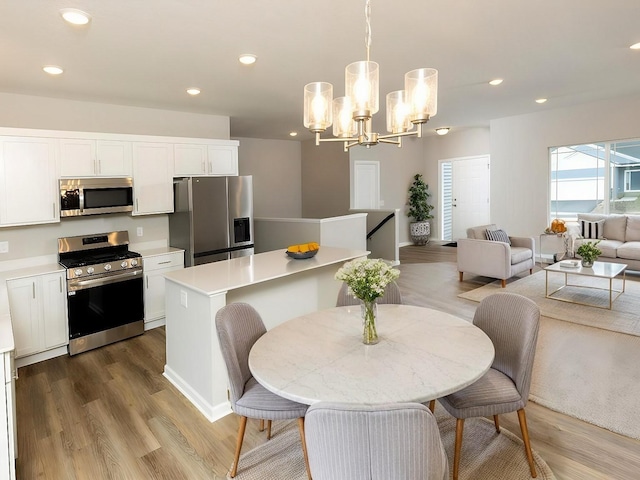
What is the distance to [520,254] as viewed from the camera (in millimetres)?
5660

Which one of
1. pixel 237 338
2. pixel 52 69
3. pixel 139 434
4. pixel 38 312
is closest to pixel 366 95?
pixel 237 338

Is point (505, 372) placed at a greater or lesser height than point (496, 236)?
lesser

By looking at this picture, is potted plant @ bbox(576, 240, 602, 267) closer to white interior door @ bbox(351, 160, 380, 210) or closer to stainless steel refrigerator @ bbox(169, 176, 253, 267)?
stainless steel refrigerator @ bbox(169, 176, 253, 267)

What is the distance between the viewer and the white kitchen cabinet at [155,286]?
416 cm

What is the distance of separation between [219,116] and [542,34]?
4.18 metres

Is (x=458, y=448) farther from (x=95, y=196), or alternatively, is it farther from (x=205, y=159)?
(x=205, y=159)

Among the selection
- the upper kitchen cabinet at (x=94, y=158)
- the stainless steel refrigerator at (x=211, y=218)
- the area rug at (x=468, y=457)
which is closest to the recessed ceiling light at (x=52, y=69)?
the upper kitchen cabinet at (x=94, y=158)

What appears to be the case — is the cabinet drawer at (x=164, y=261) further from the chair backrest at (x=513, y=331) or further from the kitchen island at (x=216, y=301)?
the chair backrest at (x=513, y=331)

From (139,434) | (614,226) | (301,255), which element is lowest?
(139,434)

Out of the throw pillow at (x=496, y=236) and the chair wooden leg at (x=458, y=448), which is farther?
the throw pillow at (x=496, y=236)

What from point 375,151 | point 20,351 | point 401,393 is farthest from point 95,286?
point 375,151

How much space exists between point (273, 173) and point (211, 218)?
421 centimetres

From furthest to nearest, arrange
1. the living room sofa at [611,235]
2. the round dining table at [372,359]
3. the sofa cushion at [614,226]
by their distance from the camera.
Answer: the sofa cushion at [614,226] < the living room sofa at [611,235] < the round dining table at [372,359]

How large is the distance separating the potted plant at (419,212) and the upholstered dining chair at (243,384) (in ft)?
25.5
